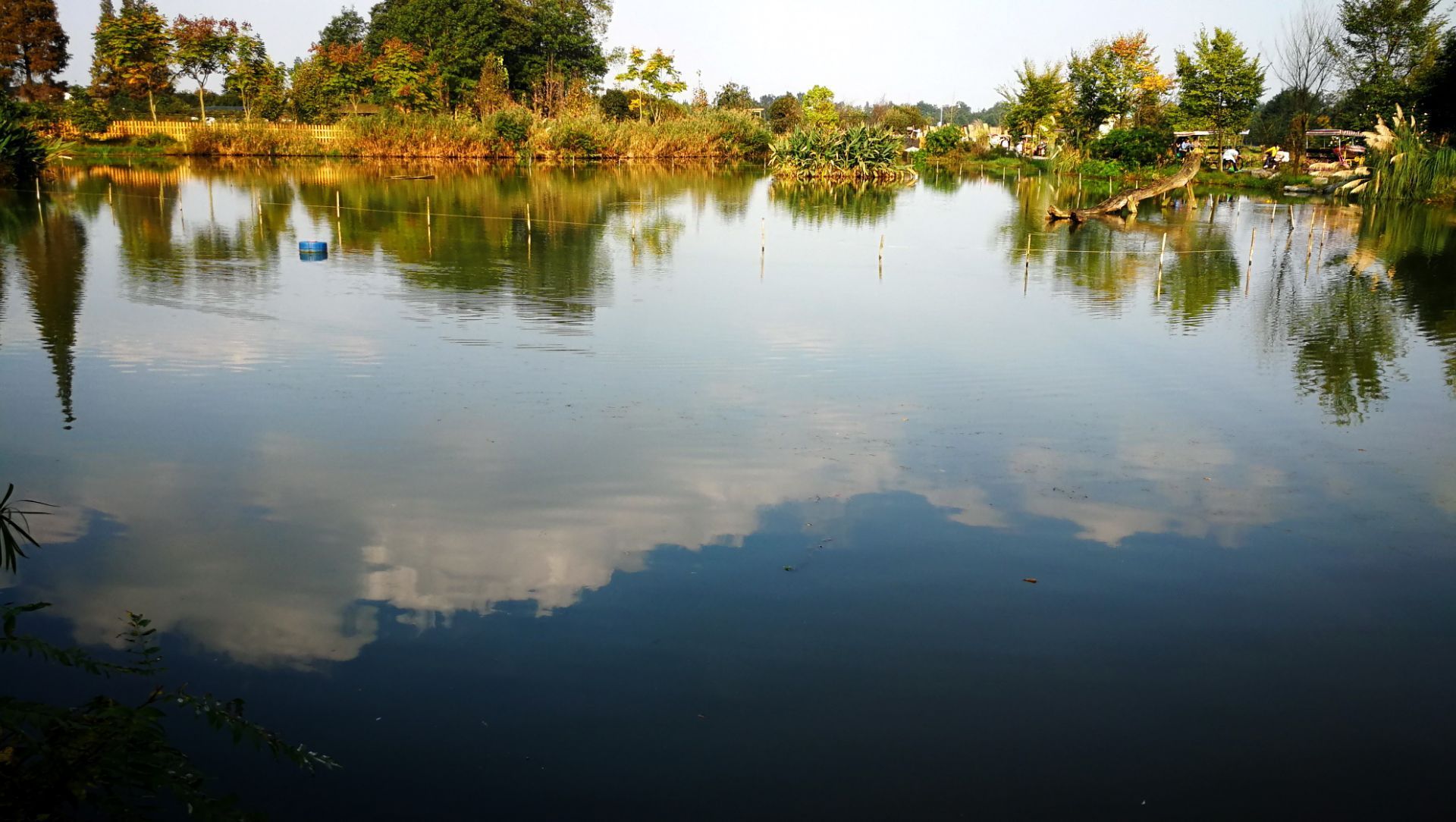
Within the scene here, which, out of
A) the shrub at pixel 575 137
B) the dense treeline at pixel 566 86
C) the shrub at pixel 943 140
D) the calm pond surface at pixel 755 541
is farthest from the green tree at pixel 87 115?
the shrub at pixel 943 140

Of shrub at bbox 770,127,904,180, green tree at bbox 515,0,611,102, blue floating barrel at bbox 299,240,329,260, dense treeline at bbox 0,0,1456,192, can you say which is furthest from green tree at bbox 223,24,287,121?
blue floating barrel at bbox 299,240,329,260

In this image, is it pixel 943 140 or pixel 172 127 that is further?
pixel 943 140

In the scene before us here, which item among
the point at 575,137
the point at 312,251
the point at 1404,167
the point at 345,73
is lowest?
the point at 312,251

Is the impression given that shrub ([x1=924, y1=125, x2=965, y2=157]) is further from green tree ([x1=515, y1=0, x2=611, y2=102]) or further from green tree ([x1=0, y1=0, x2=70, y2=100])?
green tree ([x1=0, y1=0, x2=70, y2=100])

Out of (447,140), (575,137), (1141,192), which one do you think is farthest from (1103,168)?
(447,140)

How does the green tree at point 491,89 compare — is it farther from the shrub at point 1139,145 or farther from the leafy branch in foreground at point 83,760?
the leafy branch in foreground at point 83,760

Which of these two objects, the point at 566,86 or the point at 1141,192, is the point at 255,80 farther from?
the point at 1141,192

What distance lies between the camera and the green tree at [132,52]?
4588 centimetres

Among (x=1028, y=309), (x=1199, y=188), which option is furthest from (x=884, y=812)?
(x=1199, y=188)

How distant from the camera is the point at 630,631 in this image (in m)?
5.97

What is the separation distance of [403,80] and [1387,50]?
4450 cm

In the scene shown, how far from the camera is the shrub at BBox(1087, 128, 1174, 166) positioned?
145ft

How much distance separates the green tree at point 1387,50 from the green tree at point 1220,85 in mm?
3948

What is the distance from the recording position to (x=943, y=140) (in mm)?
63688
